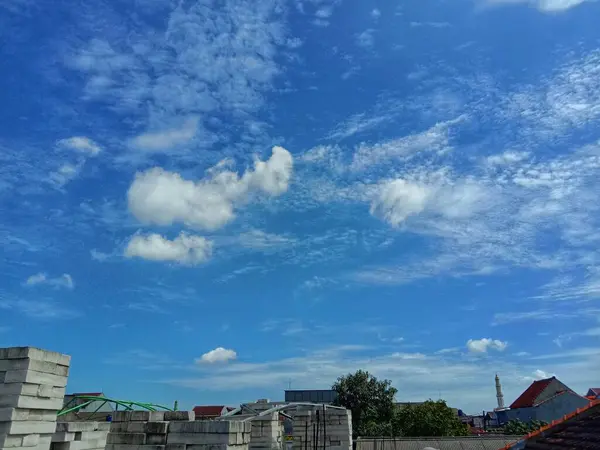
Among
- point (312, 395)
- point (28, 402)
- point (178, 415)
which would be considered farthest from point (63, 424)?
point (312, 395)

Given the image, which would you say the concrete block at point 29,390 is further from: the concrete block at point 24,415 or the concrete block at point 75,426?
the concrete block at point 75,426

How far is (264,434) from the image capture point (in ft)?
66.0

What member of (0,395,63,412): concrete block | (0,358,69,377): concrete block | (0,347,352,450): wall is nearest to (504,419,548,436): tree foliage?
(0,347,352,450): wall

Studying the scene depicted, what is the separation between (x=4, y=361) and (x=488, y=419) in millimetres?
94180

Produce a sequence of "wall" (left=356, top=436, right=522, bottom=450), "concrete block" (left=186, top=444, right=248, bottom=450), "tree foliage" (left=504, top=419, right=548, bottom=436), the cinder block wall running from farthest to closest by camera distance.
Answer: "tree foliage" (left=504, top=419, right=548, bottom=436)
"wall" (left=356, top=436, right=522, bottom=450)
the cinder block wall
"concrete block" (left=186, top=444, right=248, bottom=450)

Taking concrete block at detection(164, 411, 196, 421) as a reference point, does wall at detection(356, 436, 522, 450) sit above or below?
below

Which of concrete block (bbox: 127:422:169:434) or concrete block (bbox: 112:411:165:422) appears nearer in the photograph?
concrete block (bbox: 127:422:169:434)

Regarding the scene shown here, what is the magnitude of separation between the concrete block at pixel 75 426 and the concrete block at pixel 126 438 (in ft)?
2.51

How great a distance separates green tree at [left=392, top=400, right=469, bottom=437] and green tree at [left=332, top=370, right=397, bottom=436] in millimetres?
2397

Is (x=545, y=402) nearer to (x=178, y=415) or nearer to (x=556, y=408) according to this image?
(x=556, y=408)

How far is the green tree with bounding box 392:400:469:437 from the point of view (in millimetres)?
47719

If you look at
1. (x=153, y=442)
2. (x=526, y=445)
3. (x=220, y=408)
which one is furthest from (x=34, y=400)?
(x=220, y=408)

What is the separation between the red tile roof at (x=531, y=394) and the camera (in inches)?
2681

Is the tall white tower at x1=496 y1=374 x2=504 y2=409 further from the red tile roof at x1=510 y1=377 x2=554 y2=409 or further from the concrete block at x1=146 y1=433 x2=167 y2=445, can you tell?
the concrete block at x1=146 y1=433 x2=167 y2=445
